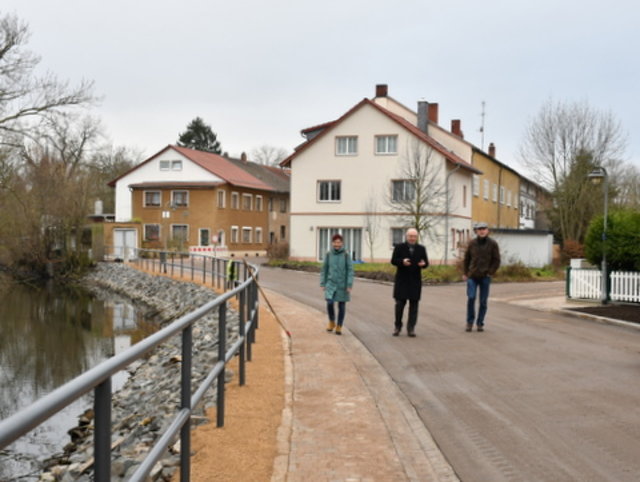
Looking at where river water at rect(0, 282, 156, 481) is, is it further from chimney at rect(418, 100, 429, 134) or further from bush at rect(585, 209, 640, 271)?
chimney at rect(418, 100, 429, 134)

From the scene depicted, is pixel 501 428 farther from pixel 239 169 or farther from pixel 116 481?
pixel 239 169

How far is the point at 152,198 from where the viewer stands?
2172 inches

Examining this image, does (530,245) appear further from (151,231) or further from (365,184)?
(151,231)

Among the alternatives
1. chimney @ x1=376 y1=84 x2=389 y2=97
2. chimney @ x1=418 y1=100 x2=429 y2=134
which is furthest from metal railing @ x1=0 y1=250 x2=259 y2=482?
chimney @ x1=376 y1=84 x2=389 y2=97

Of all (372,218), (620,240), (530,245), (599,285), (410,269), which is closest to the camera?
(410,269)

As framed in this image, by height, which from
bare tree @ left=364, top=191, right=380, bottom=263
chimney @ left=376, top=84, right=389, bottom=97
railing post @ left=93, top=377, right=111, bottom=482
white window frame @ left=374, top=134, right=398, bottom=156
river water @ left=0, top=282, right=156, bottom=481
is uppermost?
chimney @ left=376, top=84, right=389, bottom=97

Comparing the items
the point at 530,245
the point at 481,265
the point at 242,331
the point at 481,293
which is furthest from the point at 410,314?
the point at 530,245

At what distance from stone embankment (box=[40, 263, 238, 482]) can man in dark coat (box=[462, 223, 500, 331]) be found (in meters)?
4.28

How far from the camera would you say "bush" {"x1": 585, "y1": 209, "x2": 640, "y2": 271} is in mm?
18750

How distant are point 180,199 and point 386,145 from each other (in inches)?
756

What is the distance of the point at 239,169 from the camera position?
6225 cm

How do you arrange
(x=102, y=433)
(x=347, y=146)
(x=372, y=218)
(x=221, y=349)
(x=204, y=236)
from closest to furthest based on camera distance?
(x=102, y=433) < (x=221, y=349) < (x=372, y=218) < (x=347, y=146) < (x=204, y=236)

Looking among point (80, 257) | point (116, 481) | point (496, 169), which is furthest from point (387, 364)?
point (496, 169)

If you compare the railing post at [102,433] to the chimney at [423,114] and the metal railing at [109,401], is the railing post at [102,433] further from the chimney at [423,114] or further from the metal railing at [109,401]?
the chimney at [423,114]
